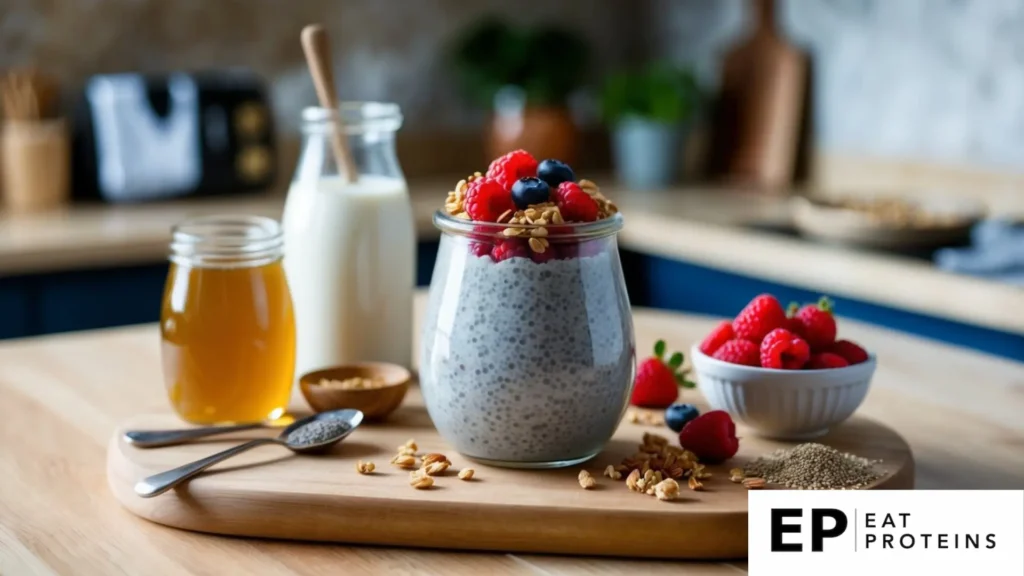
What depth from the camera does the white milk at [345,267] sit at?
138cm

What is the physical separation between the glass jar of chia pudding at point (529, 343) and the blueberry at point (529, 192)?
3 cm

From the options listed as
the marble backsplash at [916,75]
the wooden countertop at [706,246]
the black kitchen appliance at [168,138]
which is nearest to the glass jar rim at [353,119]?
the wooden countertop at [706,246]

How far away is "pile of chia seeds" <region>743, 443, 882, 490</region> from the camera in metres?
1.02

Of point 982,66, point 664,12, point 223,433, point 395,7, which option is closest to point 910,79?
point 982,66

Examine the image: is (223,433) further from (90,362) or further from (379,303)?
(90,362)

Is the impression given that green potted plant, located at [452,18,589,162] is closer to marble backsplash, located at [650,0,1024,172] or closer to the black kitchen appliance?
marble backsplash, located at [650,0,1024,172]

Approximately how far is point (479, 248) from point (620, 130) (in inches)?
97.4

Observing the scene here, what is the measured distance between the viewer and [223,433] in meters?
1.19

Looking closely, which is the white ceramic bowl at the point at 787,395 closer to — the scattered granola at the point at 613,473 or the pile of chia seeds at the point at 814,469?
the pile of chia seeds at the point at 814,469

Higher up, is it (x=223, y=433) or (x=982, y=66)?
(x=982, y=66)

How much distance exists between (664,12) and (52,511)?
3.11 metres

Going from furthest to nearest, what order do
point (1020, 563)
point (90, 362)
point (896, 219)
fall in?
1. point (896, 219)
2. point (90, 362)
3. point (1020, 563)

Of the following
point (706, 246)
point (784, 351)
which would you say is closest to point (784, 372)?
point (784, 351)

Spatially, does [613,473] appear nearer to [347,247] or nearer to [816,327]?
[816,327]
